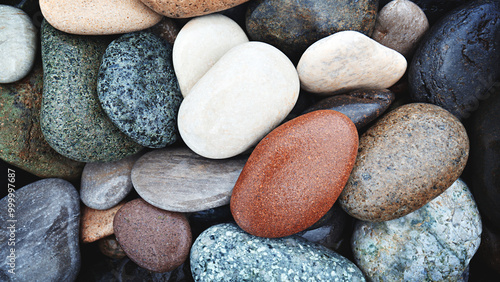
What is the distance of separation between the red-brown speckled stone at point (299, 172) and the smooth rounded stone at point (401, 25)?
79 cm

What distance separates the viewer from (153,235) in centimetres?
209

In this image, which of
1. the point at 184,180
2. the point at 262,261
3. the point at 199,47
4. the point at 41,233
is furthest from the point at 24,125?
the point at 262,261

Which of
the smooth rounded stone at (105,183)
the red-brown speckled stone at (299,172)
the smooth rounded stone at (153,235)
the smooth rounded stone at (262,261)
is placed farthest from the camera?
the smooth rounded stone at (105,183)

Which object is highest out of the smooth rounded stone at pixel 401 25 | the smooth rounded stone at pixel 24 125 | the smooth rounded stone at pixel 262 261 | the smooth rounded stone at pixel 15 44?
the smooth rounded stone at pixel 401 25

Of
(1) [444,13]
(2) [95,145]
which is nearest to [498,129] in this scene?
(1) [444,13]

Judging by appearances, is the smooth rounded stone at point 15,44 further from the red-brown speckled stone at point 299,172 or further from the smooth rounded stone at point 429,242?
the smooth rounded stone at point 429,242

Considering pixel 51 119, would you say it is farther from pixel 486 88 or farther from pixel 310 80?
pixel 486 88

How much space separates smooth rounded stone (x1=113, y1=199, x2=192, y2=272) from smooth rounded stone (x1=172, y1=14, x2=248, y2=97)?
890mm

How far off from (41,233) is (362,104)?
2.39 meters

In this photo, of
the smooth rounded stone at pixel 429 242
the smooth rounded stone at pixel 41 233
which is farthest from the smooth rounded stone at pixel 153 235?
the smooth rounded stone at pixel 429 242

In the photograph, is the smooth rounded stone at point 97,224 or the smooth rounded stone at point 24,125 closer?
the smooth rounded stone at point 24,125

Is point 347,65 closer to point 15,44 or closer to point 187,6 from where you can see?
point 187,6

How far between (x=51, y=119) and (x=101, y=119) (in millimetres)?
287

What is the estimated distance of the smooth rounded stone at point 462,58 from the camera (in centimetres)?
184
